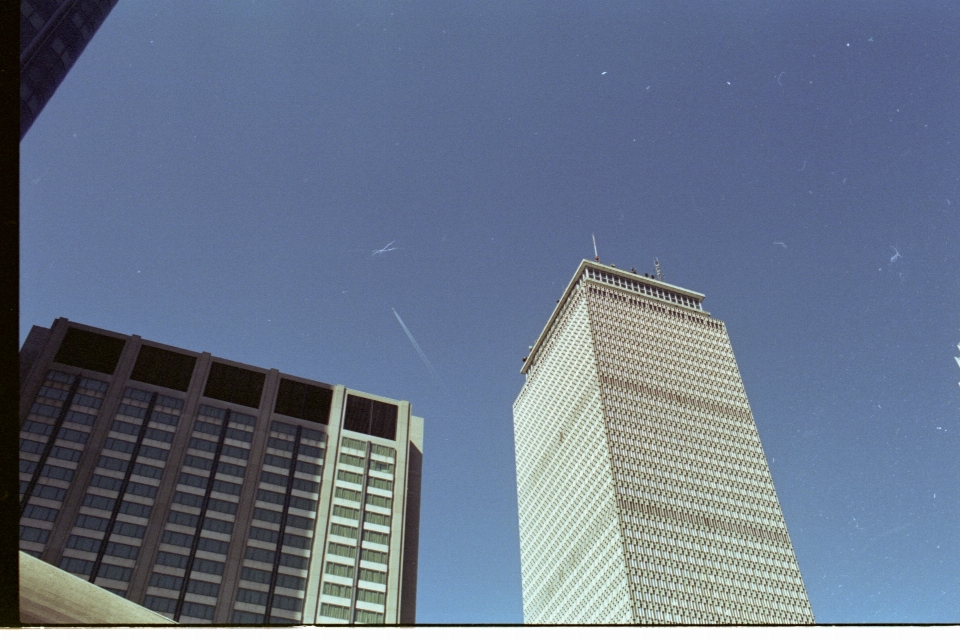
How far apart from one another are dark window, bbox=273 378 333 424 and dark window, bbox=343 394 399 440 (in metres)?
3.04

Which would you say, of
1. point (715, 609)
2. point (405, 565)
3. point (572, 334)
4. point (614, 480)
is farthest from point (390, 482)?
point (572, 334)

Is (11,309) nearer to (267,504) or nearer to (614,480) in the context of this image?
(267,504)

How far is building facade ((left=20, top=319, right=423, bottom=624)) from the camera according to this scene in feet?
234

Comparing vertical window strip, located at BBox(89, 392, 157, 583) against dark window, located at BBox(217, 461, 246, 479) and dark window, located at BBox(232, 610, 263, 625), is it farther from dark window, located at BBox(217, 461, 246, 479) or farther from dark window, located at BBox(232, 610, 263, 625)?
dark window, located at BBox(232, 610, 263, 625)

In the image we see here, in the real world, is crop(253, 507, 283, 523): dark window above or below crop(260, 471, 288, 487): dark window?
below

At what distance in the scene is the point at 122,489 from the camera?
7600 cm

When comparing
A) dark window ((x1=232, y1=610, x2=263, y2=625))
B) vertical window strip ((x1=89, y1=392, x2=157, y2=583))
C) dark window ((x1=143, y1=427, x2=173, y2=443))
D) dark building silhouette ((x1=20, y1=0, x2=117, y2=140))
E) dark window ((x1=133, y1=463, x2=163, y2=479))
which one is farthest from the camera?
dark window ((x1=143, y1=427, x2=173, y2=443))

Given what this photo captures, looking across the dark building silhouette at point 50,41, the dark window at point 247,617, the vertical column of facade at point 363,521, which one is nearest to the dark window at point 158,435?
the vertical column of facade at point 363,521

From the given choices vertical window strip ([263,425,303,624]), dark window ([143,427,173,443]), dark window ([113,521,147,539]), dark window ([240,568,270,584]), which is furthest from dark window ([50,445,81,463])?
vertical window strip ([263,425,303,624])

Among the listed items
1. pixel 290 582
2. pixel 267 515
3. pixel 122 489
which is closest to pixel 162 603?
pixel 290 582

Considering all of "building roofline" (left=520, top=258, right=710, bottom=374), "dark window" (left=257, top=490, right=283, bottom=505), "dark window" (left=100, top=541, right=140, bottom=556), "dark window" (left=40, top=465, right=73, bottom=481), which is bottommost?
"dark window" (left=100, top=541, right=140, bottom=556)

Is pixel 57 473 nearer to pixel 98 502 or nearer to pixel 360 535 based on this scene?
pixel 98 502

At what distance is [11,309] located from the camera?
10.0ft

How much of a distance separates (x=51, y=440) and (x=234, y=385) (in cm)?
2207
